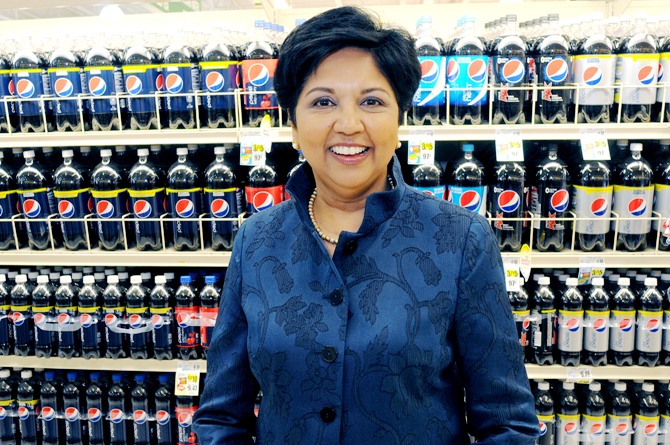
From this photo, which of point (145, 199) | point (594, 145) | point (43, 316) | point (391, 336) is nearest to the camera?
point (391, 336)

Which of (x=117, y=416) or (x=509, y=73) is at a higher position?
(x=509, y=73)

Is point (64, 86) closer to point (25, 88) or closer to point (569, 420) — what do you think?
point (25, 88)

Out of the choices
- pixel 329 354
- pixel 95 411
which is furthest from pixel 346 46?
pixel 95 411

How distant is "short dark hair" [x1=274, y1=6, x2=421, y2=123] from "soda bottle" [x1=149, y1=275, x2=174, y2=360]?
67.9 inches

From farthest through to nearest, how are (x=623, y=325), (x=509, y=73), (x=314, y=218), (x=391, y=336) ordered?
(x=623, y=325), (x=509, y=73), (x=314, y=218), (x=391, y=336)

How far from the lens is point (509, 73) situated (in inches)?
91.0

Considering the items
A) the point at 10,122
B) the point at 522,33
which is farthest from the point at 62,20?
the point at 522,33

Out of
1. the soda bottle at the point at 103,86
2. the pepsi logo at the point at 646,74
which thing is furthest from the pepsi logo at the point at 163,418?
the pepsi logo at the point at 646,74

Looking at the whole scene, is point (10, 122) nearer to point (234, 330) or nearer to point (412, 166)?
point (412, 166)

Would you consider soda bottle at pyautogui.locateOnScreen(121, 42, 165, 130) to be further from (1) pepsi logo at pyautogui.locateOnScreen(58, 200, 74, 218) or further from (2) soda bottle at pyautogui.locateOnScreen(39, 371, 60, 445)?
(2) soda bottle at pyautogui.locateOnScreen(39, 371, 60, 445)

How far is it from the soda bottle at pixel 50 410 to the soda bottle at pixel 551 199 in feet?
7.98

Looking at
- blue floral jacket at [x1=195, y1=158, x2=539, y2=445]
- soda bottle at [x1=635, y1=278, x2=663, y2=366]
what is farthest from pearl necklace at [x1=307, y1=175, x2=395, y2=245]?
soda bottle at [x1=635, y1=278, x2=663, y2=366]

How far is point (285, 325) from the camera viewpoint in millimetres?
1075

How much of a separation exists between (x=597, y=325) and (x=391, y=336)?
1.75 meters
